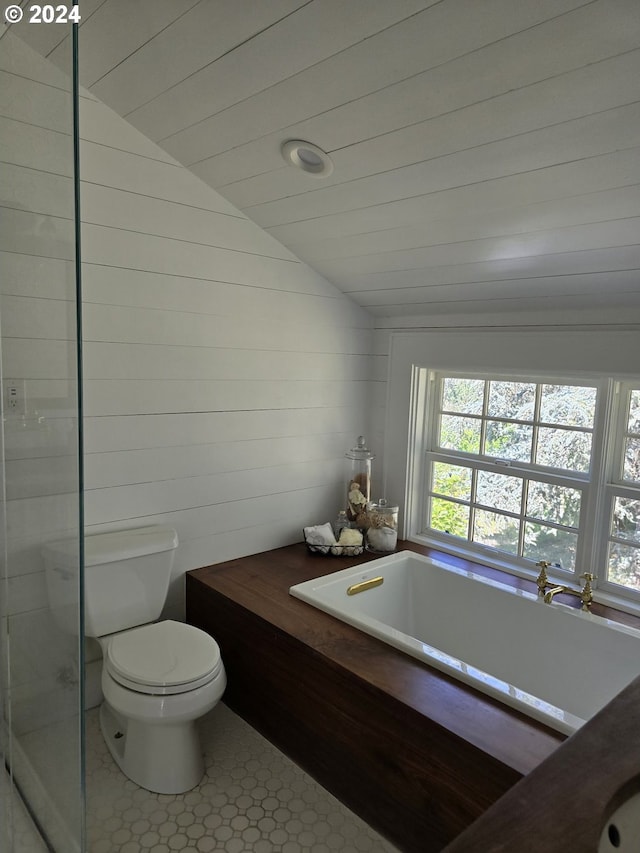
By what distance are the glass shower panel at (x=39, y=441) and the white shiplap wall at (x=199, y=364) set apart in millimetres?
625

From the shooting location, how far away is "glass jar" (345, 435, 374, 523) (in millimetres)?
3109

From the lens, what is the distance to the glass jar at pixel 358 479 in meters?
3.11

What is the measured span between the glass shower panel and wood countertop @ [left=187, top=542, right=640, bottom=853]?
32.4 inches

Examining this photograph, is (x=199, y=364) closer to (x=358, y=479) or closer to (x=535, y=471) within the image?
(x=358, y=479)

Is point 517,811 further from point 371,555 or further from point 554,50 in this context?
point 371,555

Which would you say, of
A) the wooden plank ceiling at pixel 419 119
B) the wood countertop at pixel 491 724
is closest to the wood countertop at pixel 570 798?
the wood countertop at pixel 491 724

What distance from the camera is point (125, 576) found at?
2340 millimetres

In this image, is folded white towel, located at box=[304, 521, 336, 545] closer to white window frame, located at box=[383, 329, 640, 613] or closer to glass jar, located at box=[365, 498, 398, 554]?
glass jar, located at box=[365, 498, 398, 554]

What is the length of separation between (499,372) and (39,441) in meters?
1.98

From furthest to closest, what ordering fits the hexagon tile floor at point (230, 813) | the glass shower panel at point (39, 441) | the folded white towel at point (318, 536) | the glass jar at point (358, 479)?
1. the glass jar at point (358, 479)
2. the folded white towel at point (318, 536)
3. the hexagon tile floor at point (230, 813)
4. the glass shower panel at point (39, 441)

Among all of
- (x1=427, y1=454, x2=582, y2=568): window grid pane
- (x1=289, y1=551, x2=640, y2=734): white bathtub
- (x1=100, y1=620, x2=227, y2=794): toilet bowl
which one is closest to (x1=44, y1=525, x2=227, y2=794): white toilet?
(x1=100, y1=620, x2=227, y2=794): toilet bowl

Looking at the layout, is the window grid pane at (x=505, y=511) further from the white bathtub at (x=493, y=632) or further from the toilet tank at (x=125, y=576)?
the toilet tank at (x=125, y=576)

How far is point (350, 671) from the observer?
195cm

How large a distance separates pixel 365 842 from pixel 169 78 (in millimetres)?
2398
